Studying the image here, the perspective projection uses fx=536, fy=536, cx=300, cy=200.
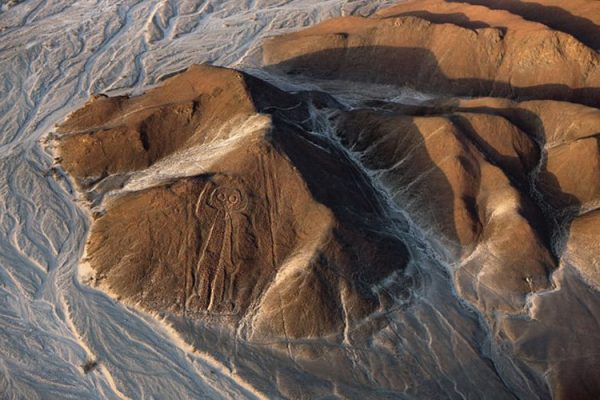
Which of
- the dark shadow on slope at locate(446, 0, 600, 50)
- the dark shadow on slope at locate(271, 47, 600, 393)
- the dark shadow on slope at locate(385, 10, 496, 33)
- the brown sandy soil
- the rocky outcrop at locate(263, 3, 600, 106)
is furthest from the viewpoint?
the dark shadow on slope at locate(385, 10, 496, 33)

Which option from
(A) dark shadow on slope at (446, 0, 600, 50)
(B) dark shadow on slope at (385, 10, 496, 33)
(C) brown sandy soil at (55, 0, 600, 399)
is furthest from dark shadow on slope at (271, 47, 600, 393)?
(A) dark shadow on slope at (446, 0, 600, 50)

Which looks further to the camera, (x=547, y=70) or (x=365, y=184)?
(x=547, y=70)

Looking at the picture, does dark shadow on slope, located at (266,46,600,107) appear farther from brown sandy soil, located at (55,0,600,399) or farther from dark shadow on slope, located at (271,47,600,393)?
brown sandy soil, located at (55,0,600,399)

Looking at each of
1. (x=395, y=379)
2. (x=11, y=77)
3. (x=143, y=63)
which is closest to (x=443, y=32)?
(x=143, y=63)

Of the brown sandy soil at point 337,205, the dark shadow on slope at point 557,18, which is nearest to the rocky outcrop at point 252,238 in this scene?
the brown sandy soil at point 337,205

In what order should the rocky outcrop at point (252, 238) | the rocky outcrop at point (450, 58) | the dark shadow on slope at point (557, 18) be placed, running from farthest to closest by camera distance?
the dark shadow on slope at point (557, 18), the rocky outcrop at point (450, 58), the rocky outcrop at point (252, 238)

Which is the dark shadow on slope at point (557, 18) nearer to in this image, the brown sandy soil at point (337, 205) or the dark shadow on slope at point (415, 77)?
the brown sandy soil at point (337, 205)

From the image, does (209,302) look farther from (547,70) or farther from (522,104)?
(547,70)

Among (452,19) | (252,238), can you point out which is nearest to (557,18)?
(452,19)
